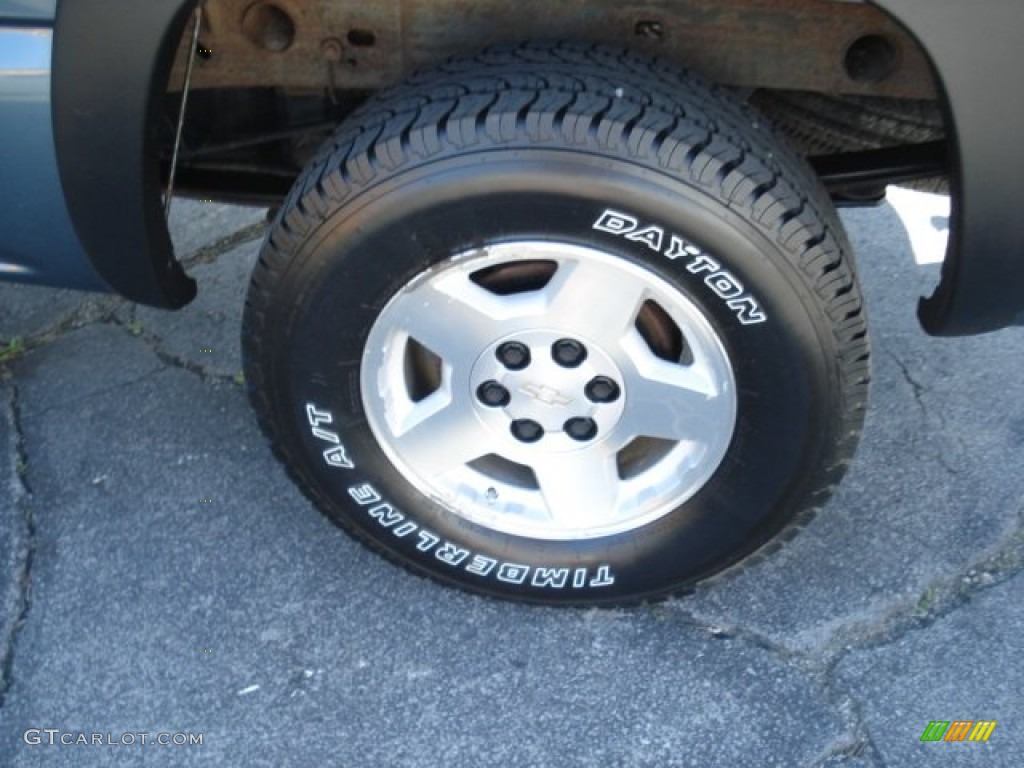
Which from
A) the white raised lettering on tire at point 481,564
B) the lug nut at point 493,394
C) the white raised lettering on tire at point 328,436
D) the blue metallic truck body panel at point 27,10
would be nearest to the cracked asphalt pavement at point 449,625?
the white raised lettering on tire at point 481,564

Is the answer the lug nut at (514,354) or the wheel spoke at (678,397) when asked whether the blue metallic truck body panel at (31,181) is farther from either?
the wheel spoke at (678,397)

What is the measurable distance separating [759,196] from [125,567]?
1.58 meters

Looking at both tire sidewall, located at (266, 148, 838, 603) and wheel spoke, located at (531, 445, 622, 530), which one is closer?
tire sidewall, located at (266, 148, 838, 603)

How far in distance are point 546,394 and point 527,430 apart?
0.10 m

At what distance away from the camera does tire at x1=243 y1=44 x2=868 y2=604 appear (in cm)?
189

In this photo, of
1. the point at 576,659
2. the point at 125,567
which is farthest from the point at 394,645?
the point at 125,567

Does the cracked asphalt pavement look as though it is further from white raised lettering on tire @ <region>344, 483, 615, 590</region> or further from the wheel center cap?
the wheel center cap

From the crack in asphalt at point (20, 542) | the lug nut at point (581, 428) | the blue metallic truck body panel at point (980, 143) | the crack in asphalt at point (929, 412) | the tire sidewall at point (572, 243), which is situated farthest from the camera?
the crack in asphalt at point (929, 412)

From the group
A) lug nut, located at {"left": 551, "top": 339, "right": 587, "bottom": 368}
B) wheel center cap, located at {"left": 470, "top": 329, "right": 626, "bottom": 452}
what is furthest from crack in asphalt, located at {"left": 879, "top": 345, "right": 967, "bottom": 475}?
lug nut, located at {"left": 551, "top": 339, "right": 587, "bottom": 368}

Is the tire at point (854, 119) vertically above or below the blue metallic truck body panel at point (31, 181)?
above

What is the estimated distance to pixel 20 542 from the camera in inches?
102

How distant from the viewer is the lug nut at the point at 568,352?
2123 mm

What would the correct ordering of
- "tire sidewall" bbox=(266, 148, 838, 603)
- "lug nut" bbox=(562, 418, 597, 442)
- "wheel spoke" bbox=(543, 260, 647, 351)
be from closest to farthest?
"tire sidewall" bbox=(266, 148, 838, 603), "wheel spoke" bbox=(543, 260, 647, 351), "lug nut" bbox=(562, 418, 597, 442)

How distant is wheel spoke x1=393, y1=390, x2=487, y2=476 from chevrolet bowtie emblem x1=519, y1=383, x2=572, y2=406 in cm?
13
